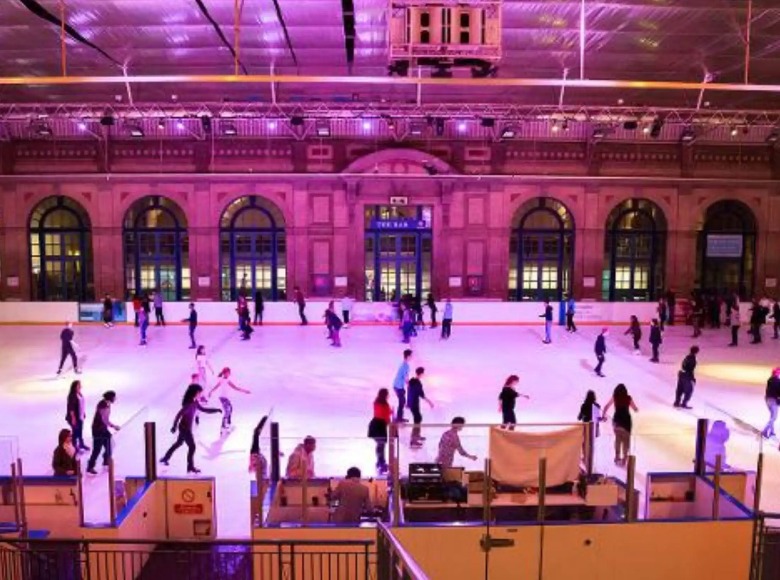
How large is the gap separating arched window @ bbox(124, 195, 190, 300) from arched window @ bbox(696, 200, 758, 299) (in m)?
18.7

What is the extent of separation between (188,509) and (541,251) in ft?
65.6

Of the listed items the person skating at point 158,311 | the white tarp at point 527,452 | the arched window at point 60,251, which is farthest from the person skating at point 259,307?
the white tarp at point 527,452

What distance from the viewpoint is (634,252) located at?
86.1ft

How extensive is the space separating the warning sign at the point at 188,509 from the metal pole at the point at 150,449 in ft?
1.38

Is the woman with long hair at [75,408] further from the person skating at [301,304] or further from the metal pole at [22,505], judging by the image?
the person skating at [301,304]

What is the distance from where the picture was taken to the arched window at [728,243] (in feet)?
86.0

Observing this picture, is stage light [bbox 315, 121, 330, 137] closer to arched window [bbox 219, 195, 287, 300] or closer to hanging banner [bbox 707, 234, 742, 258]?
arched window [bbox 219, 195, 287, 300]

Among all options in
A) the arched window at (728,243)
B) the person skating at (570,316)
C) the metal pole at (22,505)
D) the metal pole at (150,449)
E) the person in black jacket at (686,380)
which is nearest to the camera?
the metal pole at (22,505)

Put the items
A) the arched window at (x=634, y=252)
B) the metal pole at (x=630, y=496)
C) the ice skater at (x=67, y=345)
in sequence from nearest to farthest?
1. the metal pole at (x=630, y=496)
2. the ice skater at (x=67, y=345)
3. the arched window at (x=634, y=252)

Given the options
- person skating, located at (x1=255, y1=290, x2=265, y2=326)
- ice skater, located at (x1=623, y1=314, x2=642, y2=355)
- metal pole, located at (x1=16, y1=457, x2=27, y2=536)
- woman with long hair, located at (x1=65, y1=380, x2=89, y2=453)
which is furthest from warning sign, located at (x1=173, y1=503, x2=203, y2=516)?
person skating, located at (x1=255, y1=290, x2=265, y2=326)

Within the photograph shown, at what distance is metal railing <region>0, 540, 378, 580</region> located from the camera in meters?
6.45

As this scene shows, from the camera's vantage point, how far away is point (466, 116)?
832 inches

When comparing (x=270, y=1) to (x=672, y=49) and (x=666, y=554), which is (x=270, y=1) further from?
(x=666, y=554)

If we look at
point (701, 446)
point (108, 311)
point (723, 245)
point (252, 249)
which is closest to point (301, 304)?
point (252, 249)
